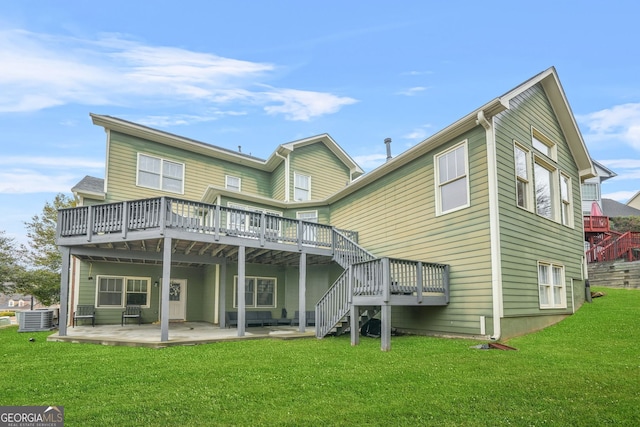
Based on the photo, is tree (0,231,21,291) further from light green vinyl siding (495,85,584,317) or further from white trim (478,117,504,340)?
light green vinyl siding (495,85,584,317)

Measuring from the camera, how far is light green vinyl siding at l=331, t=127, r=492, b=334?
9.71m

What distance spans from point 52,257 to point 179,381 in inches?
1067

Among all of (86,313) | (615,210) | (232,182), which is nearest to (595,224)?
(615,210)

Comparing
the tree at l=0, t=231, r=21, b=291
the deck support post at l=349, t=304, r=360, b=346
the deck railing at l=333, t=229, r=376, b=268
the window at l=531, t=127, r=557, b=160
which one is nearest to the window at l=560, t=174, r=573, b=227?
the window at l=531, t=127, r=557, b=160

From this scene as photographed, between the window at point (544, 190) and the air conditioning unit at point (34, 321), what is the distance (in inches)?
659

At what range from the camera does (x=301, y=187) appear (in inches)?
750

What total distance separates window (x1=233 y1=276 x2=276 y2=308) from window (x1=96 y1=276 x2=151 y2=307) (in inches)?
153

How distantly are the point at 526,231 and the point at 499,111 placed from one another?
11.0ft

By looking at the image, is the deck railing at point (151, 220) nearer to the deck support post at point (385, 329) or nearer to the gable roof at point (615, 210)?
the deck support post at point (385, 329)

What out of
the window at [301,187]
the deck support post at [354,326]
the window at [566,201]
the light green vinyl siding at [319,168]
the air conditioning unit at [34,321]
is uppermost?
the light green vinyl siding at [319,168]

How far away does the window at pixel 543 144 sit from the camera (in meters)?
11.8

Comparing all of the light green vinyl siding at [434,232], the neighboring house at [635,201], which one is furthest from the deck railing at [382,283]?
the neighboring house at [635,201]

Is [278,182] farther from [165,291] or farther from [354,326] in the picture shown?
[354,326]

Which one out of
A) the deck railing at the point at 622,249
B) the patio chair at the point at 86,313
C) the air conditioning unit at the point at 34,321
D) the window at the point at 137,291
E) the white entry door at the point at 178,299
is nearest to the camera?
the air conditioning unit at the point at 34,321
